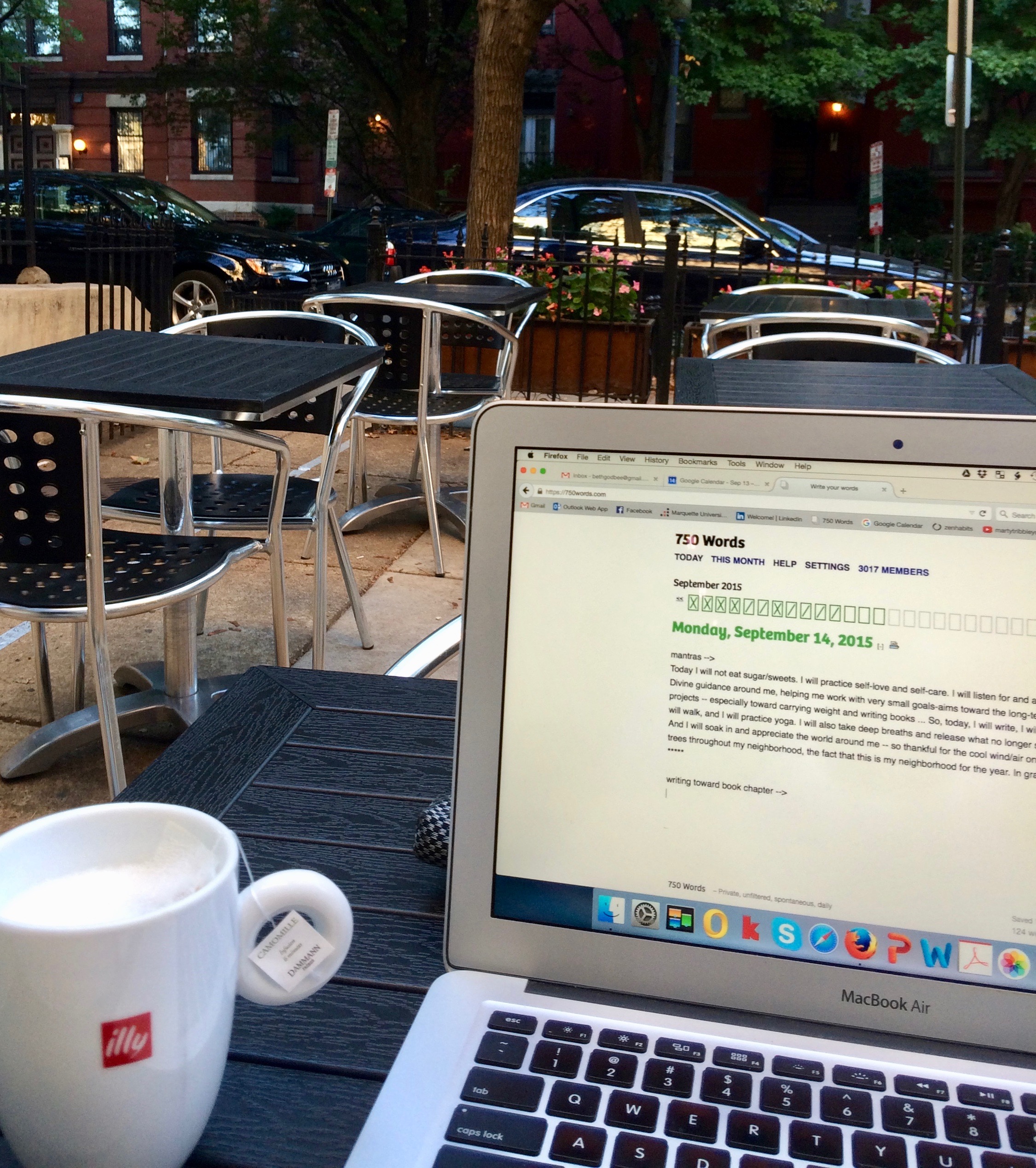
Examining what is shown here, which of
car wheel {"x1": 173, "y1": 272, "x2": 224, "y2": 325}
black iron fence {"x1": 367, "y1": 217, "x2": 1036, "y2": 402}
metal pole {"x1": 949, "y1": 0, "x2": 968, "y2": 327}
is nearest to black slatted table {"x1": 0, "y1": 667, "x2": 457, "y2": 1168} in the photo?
metal pole {"x1": 949, "y1": 0, "x2": 968, "y2": 327}

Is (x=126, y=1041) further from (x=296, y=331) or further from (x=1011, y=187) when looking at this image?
(x=1011, y=187)

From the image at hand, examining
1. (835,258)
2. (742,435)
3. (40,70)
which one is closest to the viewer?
(742,435)

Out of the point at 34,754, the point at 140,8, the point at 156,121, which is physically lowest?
the point at 34,754

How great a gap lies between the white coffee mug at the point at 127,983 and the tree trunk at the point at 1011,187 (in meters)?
24.8

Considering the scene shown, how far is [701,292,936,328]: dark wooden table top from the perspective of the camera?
160 inches

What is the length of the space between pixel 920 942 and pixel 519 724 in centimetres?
31

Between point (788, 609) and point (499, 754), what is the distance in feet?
0.76

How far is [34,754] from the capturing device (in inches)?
122

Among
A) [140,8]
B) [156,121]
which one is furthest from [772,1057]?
[140,8]

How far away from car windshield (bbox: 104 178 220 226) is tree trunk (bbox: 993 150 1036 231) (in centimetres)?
1645

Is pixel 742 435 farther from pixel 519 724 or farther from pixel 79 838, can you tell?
pixel 79 838

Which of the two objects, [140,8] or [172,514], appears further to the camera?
[140,8]

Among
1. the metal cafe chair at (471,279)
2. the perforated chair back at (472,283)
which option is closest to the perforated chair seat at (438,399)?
the perforated chair back at (472,283)

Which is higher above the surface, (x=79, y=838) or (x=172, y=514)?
(x=79, y=838)
